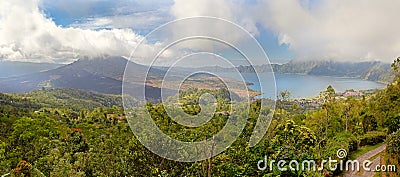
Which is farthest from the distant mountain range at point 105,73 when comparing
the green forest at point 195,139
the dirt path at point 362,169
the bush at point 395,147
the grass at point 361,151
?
the bush at point 395,147

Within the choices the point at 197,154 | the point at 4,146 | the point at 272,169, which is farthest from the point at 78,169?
the point at 4,146

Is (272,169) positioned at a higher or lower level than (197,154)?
lower

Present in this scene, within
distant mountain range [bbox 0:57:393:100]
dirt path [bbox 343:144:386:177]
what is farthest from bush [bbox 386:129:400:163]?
distant mountain range [bbox 0:57:393:100]

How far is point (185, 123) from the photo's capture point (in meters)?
4.78

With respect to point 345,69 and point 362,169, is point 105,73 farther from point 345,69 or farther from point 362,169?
point 362,169

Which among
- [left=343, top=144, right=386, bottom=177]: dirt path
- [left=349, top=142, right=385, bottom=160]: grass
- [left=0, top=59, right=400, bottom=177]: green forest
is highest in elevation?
[left=0, top=59, right=400, bottom=177]: green forest

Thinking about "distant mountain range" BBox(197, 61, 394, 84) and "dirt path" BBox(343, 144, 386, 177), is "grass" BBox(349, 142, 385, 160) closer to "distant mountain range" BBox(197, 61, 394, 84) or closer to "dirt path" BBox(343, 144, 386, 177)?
"dirt path" BBox(343, 144, 386, 177)

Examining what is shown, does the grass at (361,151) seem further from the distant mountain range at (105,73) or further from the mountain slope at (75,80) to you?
the mountain slope at (75,80)

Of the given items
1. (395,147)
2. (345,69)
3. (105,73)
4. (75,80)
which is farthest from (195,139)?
(75,80)

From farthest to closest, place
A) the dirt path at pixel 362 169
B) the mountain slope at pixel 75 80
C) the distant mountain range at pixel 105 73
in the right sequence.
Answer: the mountain slope at pixel 75 80 → the distant mountain range at pixel 105 73 → the dirt path at pixel 362 169

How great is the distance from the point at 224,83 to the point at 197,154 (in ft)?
6.69

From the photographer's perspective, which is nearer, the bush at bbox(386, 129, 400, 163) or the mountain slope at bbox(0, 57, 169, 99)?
the bush at bbox(386, 129, 400, 163)

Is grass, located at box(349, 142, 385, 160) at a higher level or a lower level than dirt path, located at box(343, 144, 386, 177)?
lower

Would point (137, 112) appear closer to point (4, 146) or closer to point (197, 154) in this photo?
point (197, 154)
